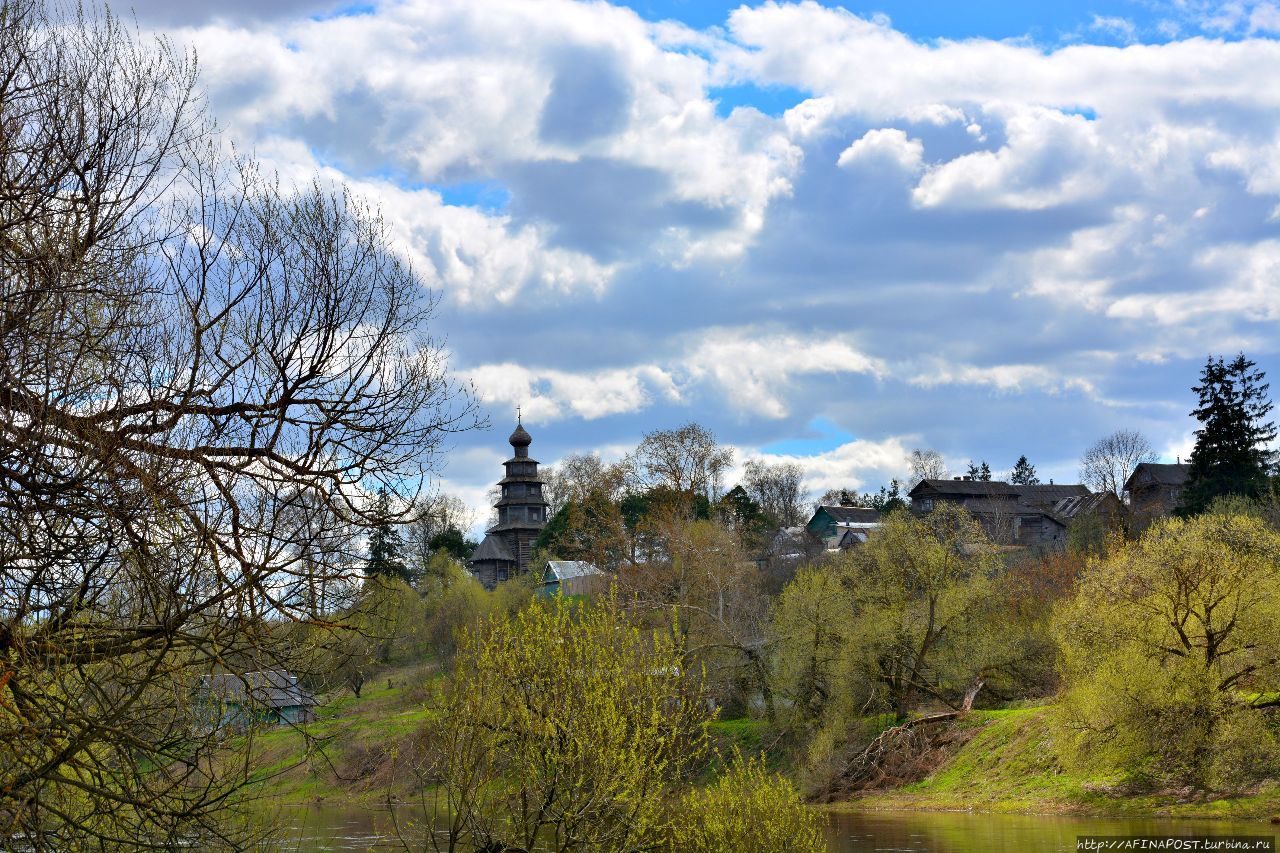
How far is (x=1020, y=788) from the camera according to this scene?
36656 millimetres

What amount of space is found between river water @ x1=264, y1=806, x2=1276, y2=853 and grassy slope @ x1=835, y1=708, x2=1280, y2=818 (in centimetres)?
75

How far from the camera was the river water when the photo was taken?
2867 centimetres

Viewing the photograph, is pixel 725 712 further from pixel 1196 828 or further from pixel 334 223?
pixel 334 223

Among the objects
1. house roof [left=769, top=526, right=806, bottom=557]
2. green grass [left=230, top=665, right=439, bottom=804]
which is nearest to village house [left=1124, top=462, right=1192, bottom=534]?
house roof [left=769, top=526, right=806, bottom=557]

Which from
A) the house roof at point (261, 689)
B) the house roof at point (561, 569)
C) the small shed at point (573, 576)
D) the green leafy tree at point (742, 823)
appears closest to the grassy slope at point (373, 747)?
the small shed at point (573, 576)

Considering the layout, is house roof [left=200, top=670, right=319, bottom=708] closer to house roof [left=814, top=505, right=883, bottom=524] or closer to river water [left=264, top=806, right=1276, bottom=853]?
river water [left=264, top=806, right=1276, bottom=853]

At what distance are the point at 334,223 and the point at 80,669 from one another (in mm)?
4940

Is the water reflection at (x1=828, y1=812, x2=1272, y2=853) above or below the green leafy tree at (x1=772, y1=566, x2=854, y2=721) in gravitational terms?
below

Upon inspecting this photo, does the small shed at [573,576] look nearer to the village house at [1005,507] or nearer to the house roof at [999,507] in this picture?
the village house at [1005,507]

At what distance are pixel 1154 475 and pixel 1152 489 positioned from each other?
5402 mm

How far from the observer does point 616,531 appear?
68.0 m

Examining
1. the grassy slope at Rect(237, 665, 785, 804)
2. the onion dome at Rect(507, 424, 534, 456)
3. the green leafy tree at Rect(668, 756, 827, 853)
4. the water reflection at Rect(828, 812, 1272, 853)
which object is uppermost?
the onion dome at Rect(507, 424, 534, 456)

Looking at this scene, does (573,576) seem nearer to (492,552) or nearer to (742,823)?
(492,552)

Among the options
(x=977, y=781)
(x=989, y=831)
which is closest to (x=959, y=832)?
(x=989, y=831)
